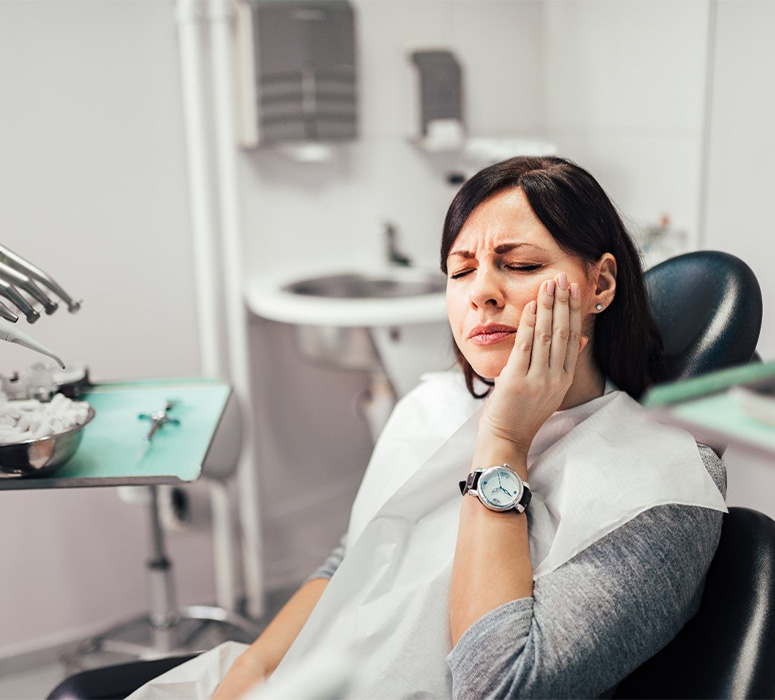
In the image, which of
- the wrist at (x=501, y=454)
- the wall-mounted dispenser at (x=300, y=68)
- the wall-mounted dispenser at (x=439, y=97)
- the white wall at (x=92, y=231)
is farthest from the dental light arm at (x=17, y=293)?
the wall-mounted dispenser at (x=439, y=97)

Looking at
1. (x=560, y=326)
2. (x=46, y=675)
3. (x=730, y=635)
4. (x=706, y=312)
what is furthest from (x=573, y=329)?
(x=46, y=675)

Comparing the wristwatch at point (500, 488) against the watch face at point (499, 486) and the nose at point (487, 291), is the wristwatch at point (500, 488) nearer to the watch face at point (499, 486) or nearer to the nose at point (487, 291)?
the watch face at point (499, 486)

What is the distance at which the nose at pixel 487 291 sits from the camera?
110 centimetres

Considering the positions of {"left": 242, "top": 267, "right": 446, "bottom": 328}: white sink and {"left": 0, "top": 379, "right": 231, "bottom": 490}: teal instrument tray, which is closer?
{"left": 0, "top": 379, "right": 231, "bottom": 490}: teal instrument tray

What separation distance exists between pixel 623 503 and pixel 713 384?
0.44 m

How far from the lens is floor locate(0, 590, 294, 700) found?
7.07 ft

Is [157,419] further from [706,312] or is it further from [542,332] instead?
[706,312]

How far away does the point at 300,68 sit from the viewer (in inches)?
88.0

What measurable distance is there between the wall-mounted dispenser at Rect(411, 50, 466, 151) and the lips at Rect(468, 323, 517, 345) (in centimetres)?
143

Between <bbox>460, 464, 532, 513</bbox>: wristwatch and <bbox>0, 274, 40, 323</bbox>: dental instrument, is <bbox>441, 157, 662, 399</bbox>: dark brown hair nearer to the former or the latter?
<bbox>460, 464, 532, 513</bbox>: wristwatch

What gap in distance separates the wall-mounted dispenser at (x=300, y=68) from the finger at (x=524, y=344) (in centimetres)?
135

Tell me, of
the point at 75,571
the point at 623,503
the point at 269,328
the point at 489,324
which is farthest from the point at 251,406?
the point at 623,503

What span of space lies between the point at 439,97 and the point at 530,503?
164cm

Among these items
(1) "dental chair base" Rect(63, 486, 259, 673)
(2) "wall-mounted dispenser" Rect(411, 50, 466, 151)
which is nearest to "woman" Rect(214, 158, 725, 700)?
(1) "dental chair base" Rect(63, 486, 259, 673)
